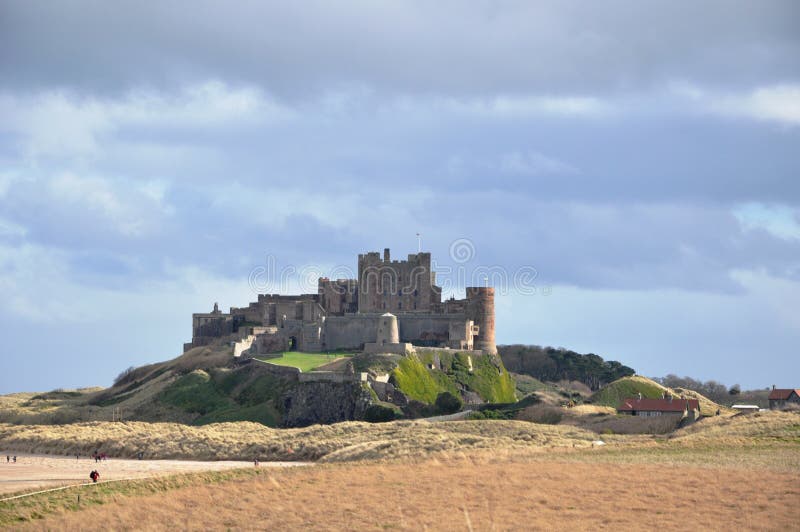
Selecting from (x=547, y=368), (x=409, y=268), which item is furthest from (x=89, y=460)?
(x=547, y=368)

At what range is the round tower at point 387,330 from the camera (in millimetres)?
96062

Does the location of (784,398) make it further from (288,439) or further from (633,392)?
(288,439)

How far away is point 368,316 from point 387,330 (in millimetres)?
5011

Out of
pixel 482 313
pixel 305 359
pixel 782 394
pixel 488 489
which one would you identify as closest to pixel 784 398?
pixel 782 394

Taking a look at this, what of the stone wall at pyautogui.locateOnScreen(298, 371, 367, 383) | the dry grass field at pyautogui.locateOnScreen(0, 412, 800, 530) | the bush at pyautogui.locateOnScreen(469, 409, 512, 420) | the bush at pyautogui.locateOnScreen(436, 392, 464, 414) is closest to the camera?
the dry grass field at pyautogui.locateOnScreen(0, 412, 800, 530)

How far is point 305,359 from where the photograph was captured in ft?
312

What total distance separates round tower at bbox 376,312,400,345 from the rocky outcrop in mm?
11602

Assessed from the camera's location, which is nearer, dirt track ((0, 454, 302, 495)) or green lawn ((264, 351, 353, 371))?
dirt track ((0, 454, 302, 495))

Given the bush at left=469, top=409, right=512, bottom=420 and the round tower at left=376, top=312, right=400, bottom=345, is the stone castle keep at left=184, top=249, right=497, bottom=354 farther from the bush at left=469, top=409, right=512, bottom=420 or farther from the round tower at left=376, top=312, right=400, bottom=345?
the bush at left=469, top=409, right=512, bottom=420

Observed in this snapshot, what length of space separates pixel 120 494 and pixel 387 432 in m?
22.8

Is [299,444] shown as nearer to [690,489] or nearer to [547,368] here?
[690,489]

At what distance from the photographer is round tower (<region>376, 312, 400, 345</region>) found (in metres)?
96.1

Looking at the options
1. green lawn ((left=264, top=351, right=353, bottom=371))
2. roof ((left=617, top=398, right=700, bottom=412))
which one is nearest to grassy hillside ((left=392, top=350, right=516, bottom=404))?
green lawn ((left=264, top=351, right=353, bottom=371))

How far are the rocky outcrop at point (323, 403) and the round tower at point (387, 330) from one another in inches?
457
